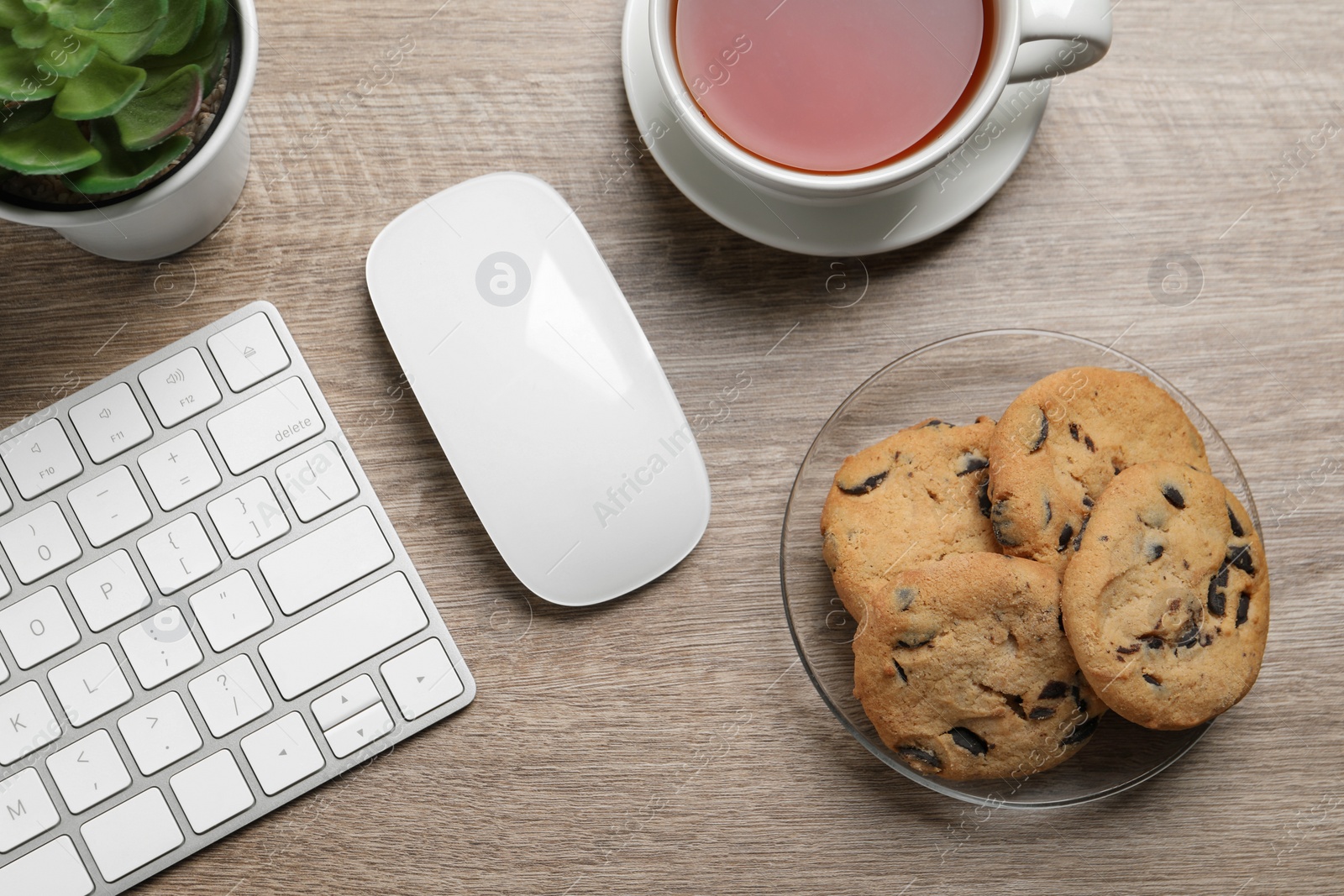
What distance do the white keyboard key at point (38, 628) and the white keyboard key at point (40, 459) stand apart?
74mm

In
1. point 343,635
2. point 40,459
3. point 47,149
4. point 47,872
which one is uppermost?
point 47,149

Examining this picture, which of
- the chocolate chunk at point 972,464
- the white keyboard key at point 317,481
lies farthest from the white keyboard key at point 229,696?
the chocolate chunk at point 972,464

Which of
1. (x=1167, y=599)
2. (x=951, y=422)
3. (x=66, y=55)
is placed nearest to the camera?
(x=66, y=55)

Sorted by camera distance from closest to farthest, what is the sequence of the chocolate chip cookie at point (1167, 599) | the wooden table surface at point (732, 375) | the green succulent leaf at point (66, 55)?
the green succulent leaf at point (66, 55), the chocolate chip cookie at point (1167, 599), the wooden table surface at point (732, 375)

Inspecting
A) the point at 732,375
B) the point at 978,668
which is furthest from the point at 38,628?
the point at 978,668

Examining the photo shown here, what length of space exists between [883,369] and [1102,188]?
240mm

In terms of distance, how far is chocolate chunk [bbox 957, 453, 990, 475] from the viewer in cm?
65

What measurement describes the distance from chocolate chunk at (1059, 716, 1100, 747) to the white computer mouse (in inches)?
11.9

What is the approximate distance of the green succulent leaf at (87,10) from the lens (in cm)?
51

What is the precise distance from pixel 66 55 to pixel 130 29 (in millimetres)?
38

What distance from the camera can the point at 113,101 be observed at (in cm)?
51

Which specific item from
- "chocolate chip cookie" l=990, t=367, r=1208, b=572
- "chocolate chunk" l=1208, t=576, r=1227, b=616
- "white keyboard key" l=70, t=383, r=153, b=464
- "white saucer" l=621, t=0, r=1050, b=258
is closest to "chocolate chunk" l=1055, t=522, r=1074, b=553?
"chocolate chip cookie" l=990, t=367, r=1208, b=572

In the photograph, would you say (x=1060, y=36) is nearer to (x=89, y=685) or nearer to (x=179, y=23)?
(x=179, y=23)

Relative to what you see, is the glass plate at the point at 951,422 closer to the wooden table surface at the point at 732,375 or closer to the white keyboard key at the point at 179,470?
the wooden table surface at the point at 732,375
